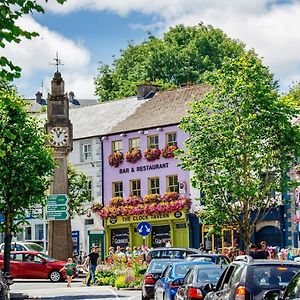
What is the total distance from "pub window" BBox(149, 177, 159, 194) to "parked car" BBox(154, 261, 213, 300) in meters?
36.0

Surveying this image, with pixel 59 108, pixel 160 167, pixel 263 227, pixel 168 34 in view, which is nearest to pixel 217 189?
pixel 59 108

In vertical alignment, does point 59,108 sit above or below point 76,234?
above

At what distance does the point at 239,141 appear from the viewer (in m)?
40.6

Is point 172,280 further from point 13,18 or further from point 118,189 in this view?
point 118,189

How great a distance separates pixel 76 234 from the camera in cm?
6650

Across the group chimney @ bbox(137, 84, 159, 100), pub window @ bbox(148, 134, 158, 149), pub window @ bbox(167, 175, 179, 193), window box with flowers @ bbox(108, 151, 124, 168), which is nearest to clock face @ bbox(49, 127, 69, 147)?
pub window @ bbox(167, 175, 179, 193)

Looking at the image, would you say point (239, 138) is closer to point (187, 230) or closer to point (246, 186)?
point (246, 186)

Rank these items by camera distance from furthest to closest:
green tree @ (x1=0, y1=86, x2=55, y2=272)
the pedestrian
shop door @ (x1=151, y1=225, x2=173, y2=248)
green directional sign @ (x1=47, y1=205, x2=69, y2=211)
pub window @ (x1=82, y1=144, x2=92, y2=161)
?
pub window @ (x1=82, y1=144, x2=92, y2=161) < shop door @ (x1=151, y1=225, x2=173, y2=248) < the pedestrian < green directional sign @ (x1=47, y1=205, x2=69, y2=211) < green tree @ (x1=0, y1=86, x2=55, y2=272)

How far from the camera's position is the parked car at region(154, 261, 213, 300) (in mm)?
24500

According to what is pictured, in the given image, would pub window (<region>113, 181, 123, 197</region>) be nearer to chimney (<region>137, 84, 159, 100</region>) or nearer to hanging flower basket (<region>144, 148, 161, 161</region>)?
hanging flower basket (<region>144, 148, 161, 161</region>)

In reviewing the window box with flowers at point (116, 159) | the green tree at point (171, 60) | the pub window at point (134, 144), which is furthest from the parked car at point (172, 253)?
the green tree at point (171, 60)

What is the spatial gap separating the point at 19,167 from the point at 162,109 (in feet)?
98.8

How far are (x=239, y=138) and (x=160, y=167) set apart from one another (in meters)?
21.6

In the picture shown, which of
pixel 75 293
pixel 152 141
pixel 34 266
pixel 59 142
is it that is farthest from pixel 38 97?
pixel 75 293
